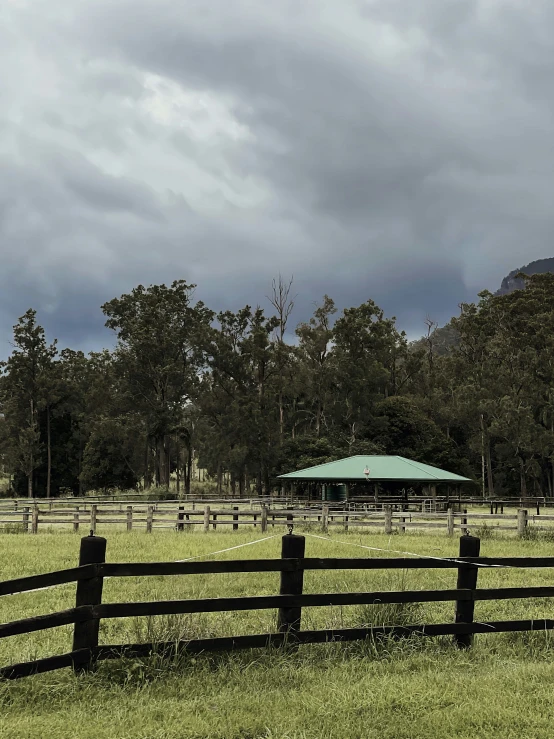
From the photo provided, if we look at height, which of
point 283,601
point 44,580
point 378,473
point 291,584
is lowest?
point 378,473

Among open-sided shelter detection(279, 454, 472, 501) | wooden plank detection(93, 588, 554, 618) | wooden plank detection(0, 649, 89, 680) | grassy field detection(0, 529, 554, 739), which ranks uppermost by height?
wooden plank detection(93, 588, 554, 618)

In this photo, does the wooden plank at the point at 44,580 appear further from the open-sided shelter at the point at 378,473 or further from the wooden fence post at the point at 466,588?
the open-sided shelter at the point at 378,473

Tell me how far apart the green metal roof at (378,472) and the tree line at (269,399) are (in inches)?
688

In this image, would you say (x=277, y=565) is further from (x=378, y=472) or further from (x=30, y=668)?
(x=378, y=472)

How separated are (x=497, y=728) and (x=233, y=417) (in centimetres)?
5919

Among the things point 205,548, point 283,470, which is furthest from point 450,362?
point 205,548

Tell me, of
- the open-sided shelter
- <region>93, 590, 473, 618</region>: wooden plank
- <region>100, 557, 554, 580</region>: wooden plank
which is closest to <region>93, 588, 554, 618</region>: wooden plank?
<region>93, 590, 473, 618</region>: wooden plank

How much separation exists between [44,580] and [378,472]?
112 ft

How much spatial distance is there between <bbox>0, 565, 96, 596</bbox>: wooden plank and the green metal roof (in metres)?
32.9

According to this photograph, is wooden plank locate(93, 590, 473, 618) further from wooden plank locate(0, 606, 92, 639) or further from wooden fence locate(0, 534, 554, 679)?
wooden plank locate(0, 606, 92, 639)

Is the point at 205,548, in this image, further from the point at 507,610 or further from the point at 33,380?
the point at 33,380

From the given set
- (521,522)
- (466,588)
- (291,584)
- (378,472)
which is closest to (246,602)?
(291,584)

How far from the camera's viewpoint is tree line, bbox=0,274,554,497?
203ft

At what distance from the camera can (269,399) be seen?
64188mm
